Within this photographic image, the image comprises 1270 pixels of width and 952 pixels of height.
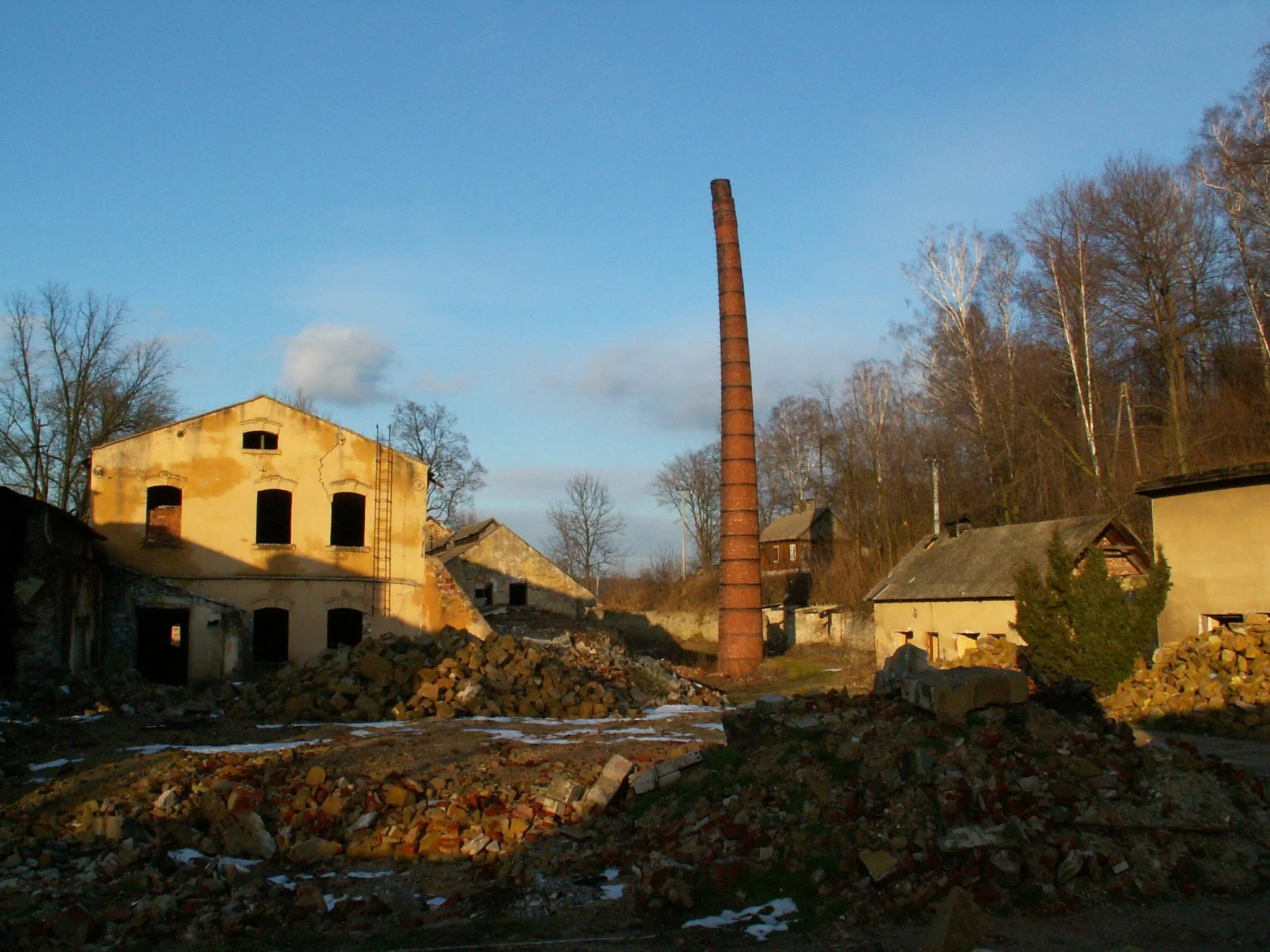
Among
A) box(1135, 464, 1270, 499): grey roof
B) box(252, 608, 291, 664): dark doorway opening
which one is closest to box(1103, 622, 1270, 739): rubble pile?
box(1135, 464, 1270, 499): grey roof

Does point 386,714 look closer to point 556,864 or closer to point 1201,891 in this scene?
point 556,864

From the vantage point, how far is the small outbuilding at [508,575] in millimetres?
37594

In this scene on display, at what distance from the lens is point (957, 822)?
7.57 metres

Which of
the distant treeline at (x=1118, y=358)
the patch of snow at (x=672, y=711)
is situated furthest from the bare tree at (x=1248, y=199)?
the patch of snow at (x=672, y=711)

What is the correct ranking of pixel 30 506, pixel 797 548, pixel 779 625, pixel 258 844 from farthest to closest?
pixel 797 548, pixel 779 625, pixel 30 506, pixel 258 844

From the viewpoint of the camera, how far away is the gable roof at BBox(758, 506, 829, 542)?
5191cm

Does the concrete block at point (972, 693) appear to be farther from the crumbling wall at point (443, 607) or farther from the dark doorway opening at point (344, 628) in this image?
the dark doorway opening at point (344, 628)

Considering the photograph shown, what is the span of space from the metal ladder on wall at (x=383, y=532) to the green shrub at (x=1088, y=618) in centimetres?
1558

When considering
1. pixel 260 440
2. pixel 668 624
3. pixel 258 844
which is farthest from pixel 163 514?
pixel 668 624

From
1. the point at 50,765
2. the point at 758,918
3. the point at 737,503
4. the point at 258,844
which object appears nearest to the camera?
the point at 758,918

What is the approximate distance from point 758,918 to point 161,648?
78.6 ft

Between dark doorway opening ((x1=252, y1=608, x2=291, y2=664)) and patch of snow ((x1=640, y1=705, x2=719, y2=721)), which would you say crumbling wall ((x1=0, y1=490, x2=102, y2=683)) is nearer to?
dark doorway opening ((x1=252, y1=608, x2=291, y2=664))

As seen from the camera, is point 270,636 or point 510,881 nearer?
point 510,881

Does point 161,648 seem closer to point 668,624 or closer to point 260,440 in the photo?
point 260,440
